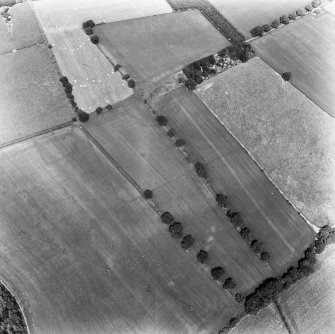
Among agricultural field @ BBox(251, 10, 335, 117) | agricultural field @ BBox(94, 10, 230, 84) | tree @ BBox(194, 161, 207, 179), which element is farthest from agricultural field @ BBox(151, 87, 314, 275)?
agricultural field @ BBox(251, 10, 335, 117)

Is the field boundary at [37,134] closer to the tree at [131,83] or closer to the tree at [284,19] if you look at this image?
the tree at [131,83]

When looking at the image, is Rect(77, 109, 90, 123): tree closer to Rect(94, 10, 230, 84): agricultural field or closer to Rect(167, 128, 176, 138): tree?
Rect(94, 10, 230, 84): agricultural field

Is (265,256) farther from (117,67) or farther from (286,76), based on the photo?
(117,67)

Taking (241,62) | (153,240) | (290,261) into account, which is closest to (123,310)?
(153,240)

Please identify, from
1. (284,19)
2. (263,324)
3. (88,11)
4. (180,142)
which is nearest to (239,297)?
(263,324)

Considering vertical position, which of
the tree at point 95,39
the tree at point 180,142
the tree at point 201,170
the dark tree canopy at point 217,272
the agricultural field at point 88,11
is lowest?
the dark tree canopy at point 217,272

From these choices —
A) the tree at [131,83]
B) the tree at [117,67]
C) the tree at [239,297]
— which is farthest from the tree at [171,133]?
the tree at [239,297]
